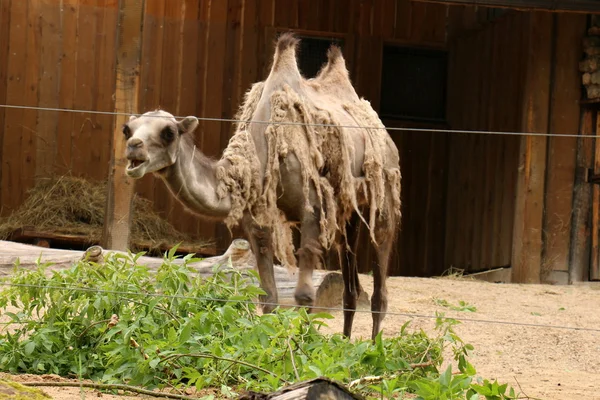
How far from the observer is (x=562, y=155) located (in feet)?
40.4

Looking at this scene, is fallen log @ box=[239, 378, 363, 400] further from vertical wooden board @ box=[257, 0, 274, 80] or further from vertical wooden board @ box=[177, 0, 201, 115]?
vertical wooden board @ box=[257, 0, 274, 80]

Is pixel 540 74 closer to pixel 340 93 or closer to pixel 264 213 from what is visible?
pixel 340 93

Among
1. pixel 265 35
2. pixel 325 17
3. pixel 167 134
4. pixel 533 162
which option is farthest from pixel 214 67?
pixel 167 134

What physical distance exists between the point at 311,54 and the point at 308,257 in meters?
7.50

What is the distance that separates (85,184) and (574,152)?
574cm

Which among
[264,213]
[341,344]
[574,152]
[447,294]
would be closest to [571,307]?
[447,294]

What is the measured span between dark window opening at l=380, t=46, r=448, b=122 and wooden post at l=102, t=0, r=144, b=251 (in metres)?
5.31

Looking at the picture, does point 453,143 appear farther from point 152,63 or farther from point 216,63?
point 152,63

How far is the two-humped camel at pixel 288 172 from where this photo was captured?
248 inches

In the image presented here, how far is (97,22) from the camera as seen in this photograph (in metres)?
13.5

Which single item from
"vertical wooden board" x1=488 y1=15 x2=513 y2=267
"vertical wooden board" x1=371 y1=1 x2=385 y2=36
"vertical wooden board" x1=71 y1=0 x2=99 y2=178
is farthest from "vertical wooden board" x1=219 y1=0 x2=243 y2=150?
"vertical wooden board" x1=488 y1=15 x2=513 y2=267

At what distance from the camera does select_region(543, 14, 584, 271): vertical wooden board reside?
12.3 metres

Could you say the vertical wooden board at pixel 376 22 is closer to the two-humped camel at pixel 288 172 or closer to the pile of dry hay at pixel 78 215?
the pile of dry hay at pixel 78 215

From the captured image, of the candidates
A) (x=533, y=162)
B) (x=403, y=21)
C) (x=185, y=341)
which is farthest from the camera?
(x=403, y=21)
